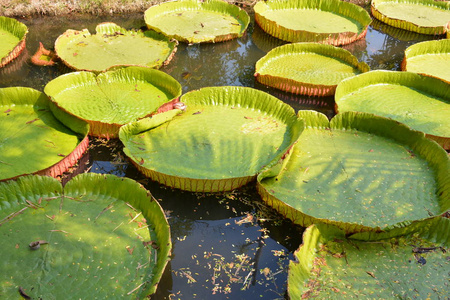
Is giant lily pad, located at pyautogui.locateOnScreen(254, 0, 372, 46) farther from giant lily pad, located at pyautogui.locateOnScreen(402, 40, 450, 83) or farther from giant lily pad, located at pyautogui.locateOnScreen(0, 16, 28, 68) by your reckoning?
giant lily pad, located at pyautogui.locateOnScreen(0, 16, 28, 68)

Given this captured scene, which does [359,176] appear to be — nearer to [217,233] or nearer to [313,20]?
[217,233]

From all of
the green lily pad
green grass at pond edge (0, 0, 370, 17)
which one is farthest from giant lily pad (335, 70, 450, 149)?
green grass at pond edge (0, 0, 370, 17)

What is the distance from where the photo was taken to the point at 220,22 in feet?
22.7

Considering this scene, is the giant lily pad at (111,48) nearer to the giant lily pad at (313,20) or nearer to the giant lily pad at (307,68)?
the giant lily pad at (307,68)

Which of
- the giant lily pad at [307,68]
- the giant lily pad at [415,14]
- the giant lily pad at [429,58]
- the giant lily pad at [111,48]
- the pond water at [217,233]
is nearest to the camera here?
the pond water at [217,233]

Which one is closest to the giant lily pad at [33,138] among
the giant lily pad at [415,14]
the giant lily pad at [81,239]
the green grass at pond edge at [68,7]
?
the giant lily pad at [81,239]

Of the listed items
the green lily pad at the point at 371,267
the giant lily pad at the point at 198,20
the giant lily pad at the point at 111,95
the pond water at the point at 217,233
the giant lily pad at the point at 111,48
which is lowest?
the pond water at the point at 217,233

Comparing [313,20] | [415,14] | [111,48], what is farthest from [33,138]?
[415,14]

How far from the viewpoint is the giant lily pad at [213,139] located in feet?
12.2

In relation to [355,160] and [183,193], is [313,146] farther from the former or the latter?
[183,193]

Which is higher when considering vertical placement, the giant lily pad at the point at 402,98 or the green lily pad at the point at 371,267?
the giant lily pad at the point at 402,98

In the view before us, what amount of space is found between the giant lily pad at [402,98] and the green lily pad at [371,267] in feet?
5.60

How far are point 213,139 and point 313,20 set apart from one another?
4.09m

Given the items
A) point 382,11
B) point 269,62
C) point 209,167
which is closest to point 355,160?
point 209,167
